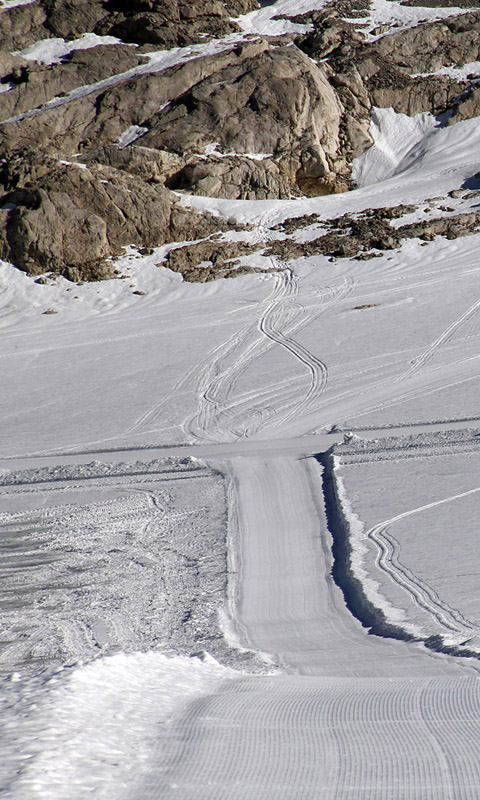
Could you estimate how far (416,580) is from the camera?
5.80m

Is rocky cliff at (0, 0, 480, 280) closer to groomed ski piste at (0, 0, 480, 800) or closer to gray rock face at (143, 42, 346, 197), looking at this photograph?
gray rock face at (143, 42, 346, 197)

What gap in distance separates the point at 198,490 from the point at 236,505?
94cm

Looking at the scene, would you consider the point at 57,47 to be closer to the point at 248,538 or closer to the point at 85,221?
the point at 85,221

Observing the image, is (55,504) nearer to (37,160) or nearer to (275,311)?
(275,311)

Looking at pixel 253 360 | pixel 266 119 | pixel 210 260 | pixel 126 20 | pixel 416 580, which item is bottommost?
pixel 253 360

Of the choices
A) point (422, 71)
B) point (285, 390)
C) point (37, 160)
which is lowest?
point (285, 390)

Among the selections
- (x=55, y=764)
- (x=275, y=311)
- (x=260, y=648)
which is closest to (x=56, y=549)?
(x=260, y=648)

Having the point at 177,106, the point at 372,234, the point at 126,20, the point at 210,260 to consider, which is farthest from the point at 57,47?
the point at 372,234

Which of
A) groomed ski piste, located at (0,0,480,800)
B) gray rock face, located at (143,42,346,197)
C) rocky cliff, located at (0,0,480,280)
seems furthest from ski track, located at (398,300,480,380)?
gray rock face, located at (143,42,346,197)

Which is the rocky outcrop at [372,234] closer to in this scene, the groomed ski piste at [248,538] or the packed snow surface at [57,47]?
the groomed ski piste at [248,538]

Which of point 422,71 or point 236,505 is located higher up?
point 422,71

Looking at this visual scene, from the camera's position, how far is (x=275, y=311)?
20.1 meters

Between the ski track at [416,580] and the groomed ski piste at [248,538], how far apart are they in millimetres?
27

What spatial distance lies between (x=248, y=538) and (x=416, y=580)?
2.23 m
